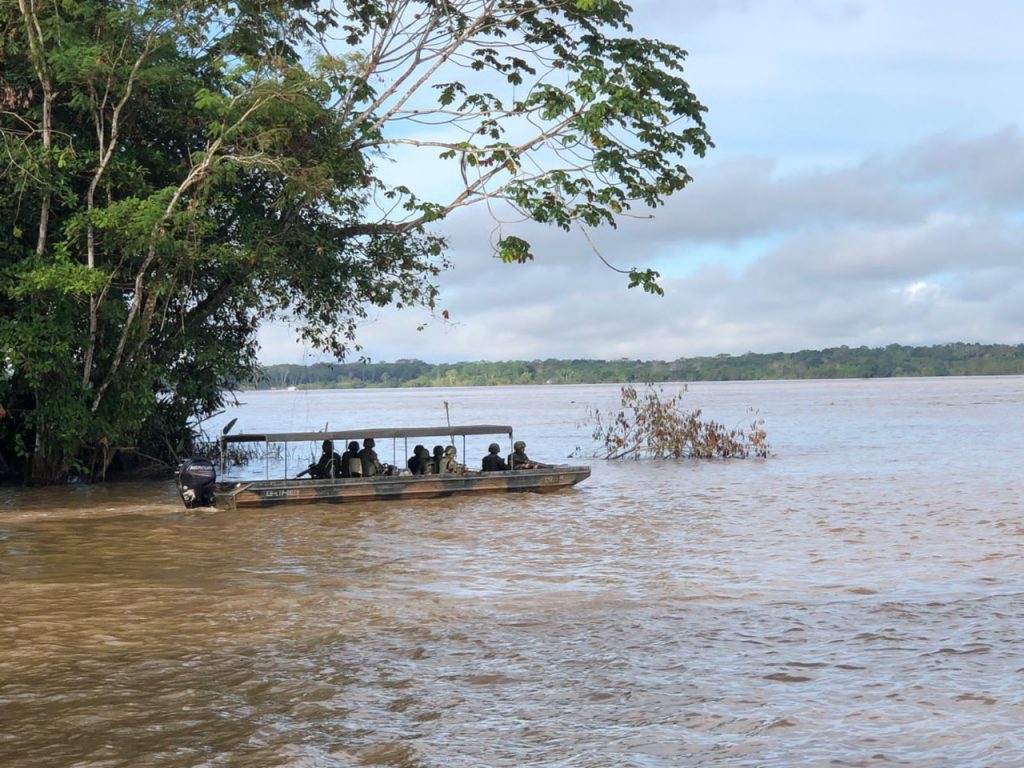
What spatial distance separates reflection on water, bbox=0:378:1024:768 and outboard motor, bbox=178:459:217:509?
313 millimetres

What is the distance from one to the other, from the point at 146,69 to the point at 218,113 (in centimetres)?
186

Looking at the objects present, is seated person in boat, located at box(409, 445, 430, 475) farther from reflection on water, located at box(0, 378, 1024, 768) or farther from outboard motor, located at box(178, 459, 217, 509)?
outboard motor, located at box(178, 459, 217, 509)

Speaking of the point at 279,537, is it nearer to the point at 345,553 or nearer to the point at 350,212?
the point at 345,553

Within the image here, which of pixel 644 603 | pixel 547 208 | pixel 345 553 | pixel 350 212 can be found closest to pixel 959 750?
pixel 644 603

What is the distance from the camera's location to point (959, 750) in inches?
246

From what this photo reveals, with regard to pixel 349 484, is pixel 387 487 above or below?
below

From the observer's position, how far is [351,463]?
20781 mm

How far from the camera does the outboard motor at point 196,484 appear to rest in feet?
62.0

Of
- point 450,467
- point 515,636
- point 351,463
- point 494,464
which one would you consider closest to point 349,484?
point 351,463

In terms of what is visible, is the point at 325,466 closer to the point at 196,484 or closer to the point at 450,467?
the point at 450,467

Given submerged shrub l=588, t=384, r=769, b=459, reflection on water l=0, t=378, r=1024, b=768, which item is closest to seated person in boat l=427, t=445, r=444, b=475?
reflection on water l=0, t=378, r=1024, b=768

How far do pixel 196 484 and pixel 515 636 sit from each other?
36.4 feet

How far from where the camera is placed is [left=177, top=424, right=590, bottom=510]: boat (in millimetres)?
19047

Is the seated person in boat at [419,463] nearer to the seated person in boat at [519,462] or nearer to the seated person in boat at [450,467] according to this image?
the seated person in boat at [450,467]
